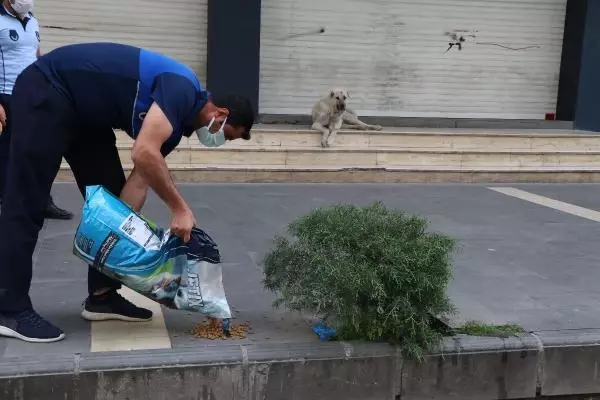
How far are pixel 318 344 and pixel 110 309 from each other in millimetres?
1106

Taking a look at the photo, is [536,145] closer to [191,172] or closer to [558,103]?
[558,103]

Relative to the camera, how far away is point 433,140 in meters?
9.12

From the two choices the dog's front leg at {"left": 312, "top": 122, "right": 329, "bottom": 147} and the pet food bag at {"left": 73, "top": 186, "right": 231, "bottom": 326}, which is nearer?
the pet food bag at {"left": 73, "top": 186, "right": 231, "bottom": 326}

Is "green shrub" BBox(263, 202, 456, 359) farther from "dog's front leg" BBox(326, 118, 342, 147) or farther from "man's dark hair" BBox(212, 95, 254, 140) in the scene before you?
"dog's front leg" BBox(326, 118, 342, 147)

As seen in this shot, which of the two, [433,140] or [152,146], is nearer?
[152,146]

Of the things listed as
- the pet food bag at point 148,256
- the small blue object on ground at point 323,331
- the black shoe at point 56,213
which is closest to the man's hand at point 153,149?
the pet food bag at point 148,256

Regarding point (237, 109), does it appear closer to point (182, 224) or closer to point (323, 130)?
point (182, 224)

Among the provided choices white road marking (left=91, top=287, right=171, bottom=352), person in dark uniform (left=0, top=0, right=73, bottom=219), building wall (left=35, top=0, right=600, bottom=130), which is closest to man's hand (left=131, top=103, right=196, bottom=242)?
white road marking (left=91, top=287, right=171, bottom=352)

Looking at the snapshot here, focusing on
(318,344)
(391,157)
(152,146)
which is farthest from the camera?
(391,157)

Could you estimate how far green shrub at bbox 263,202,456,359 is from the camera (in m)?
3.07

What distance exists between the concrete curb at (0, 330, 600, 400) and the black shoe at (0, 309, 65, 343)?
0.20 meters

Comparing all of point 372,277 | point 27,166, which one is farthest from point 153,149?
point 372,277

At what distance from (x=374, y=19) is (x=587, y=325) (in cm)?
746

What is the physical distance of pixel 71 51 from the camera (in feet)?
10.0
